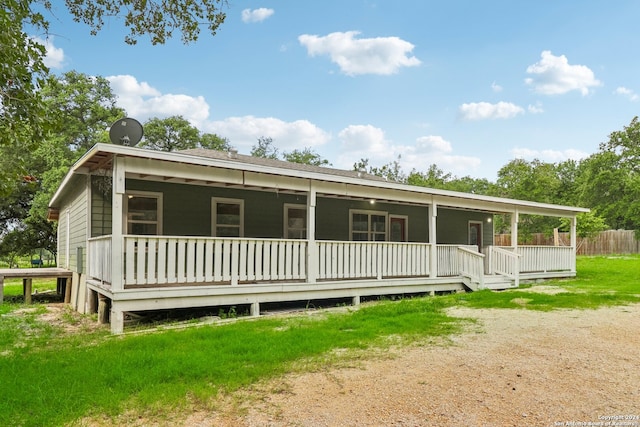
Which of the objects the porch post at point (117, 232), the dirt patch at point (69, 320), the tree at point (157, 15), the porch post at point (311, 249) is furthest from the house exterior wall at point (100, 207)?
the tree at point (157, 15)

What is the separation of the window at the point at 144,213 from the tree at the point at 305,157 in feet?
100

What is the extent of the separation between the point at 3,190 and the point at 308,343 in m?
3.78

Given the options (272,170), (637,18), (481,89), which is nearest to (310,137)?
(481,89)

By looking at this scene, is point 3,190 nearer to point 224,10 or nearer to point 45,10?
point 45,10

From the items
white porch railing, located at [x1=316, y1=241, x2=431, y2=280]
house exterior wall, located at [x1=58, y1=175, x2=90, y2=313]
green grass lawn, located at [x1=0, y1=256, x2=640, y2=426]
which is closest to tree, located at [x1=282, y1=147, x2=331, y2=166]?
house exterior wall, located at [x1=58, y1=175, x2=90, y2=313]

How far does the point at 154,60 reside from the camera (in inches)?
792

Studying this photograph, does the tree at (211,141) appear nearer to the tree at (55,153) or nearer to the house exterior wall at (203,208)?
the tree at (55,153)

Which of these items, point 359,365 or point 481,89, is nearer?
point 359,365

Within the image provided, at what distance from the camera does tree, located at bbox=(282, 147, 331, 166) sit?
4066cm

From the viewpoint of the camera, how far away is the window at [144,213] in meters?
9.63

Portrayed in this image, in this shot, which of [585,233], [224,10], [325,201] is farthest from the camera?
[585,233]

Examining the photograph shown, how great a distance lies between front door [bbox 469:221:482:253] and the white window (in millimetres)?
7924

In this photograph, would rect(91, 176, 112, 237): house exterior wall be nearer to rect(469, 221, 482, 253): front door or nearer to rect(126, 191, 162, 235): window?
rect(126, 191, 162, 235): window

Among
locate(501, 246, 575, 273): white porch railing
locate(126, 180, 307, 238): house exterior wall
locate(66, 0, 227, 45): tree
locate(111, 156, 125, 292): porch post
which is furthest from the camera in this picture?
locate(501, 246, 575, 273): white porch railing
